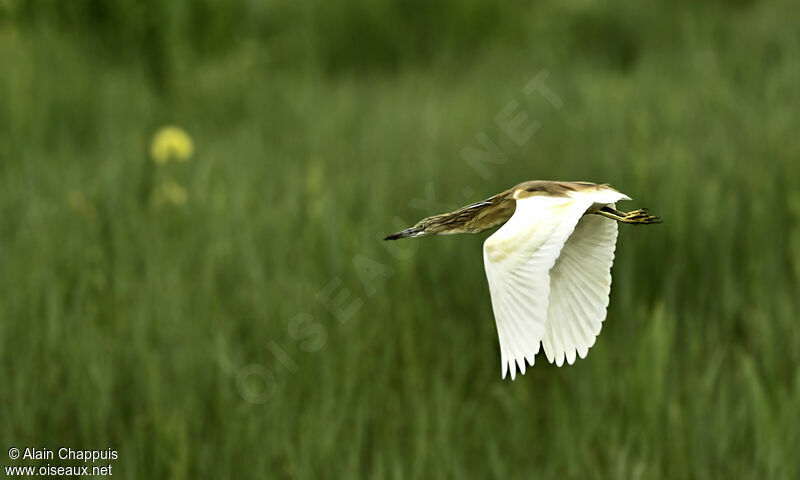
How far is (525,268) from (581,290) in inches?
2.7

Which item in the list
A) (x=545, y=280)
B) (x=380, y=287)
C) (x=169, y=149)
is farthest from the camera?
(x=169, y=149)

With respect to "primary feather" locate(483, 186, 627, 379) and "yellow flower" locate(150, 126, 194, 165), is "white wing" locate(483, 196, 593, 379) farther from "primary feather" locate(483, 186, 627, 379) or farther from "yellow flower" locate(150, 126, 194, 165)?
"yellow flower" locate(150, 126, 194, 165)

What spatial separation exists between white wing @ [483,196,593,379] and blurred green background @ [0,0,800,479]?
A: 2.44ft

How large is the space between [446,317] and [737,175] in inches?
29.5

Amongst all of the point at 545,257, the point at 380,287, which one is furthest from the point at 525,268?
the point at 380,287

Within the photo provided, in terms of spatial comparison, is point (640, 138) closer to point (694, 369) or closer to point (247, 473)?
point (694, 369)

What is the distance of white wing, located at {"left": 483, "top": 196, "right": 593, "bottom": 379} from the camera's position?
9.0 inches

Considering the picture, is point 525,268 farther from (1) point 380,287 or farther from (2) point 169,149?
(2) point 169,149

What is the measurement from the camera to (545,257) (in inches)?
9.0

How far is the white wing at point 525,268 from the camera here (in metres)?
0.23

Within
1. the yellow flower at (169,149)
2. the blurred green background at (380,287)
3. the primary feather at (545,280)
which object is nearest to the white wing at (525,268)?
the primary feather at (545,280)

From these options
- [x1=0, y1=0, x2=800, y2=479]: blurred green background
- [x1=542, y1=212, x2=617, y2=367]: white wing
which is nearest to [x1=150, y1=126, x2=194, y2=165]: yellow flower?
[x1=0, y1=0, x2=800, y2=479]: blurred green background

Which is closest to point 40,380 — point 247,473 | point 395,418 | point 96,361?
point 96,361

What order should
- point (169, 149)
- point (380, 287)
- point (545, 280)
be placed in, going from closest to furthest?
point (545, 280) < point (380, 287) < point (169, 149)
